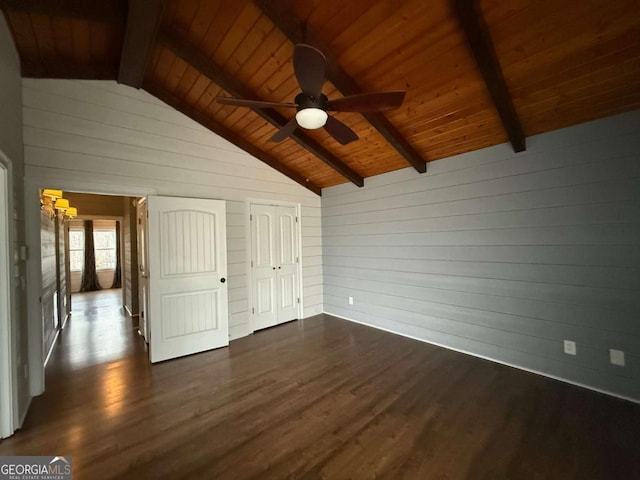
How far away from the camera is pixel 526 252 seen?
9.11ft

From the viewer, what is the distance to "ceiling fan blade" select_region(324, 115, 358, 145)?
7.02ft

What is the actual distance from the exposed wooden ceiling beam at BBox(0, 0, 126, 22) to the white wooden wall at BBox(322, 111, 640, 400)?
3.39m

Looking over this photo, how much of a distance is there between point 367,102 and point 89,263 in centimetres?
996

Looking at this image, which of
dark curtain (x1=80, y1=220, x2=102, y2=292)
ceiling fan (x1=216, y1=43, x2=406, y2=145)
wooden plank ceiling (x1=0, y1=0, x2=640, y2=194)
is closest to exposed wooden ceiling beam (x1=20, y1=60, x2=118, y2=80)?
wooden plank ceiling (x1=0, y1=0, x2=640, y2=194)

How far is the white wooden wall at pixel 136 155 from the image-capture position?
269cm

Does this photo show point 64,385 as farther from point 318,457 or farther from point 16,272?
point 318,457

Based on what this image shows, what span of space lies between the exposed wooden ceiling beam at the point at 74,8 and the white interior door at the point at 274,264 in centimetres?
251

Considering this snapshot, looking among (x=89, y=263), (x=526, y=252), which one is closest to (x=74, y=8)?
(x=526, y=252)

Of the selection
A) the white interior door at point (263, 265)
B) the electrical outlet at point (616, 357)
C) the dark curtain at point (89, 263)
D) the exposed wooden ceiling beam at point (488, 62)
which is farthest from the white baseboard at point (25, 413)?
the dark curtain at point (89, 263)

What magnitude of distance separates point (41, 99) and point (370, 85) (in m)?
3.31

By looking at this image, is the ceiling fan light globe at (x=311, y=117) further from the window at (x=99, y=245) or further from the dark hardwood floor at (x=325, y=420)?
the window at (x=99, y=245)

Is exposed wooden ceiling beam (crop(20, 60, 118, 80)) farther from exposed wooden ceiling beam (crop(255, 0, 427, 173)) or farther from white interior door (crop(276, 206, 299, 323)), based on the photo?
white interior door (crop(276, 206, 299, 323))

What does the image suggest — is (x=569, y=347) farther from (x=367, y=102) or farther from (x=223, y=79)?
(x=223, y=79)

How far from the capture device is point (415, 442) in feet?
6.11
